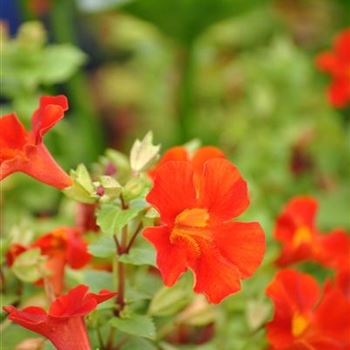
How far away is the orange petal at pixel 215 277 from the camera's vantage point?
22.8 inches

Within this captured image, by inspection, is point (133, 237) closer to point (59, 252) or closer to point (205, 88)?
point (59, 252)

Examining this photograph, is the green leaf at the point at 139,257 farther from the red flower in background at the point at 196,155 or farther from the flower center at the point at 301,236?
the flower center at the point at 301,236

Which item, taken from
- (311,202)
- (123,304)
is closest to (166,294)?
(123,304)

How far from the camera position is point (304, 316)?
27.0 inches

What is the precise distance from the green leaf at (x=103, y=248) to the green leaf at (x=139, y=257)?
0.01 m

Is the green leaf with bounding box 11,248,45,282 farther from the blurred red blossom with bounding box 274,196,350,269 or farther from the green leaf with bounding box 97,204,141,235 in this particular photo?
the blurred red blossom with bounding box 274,196,350,269

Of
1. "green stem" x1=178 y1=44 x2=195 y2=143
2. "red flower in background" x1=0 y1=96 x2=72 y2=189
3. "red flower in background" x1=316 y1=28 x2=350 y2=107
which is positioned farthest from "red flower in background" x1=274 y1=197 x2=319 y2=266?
"green stem" x1=178 y1=44 x2=195 y2=143

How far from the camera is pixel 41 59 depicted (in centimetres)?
91

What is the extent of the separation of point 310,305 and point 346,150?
0.58 meters

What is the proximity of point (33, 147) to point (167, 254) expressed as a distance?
0.12m

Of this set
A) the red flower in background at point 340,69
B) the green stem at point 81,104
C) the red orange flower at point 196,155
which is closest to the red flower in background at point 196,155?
the red orange flower at point 196,155

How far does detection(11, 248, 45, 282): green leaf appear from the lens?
657 mm

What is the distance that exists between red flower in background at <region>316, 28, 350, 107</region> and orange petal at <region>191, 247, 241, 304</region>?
60 centimetres

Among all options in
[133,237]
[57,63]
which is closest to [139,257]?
[133,237]
